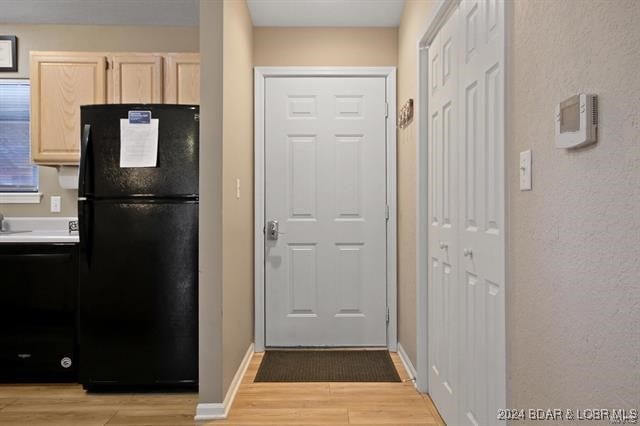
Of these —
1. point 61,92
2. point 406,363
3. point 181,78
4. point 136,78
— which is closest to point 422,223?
point 406,363

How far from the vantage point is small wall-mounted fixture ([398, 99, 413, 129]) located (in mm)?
3038

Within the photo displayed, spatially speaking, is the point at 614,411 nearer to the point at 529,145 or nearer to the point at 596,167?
the point at 596,167

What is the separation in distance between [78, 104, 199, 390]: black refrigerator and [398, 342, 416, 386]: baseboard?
4.42 ft

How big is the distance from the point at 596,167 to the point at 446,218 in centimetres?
130

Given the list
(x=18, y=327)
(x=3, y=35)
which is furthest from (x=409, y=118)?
(x=3, y=35)

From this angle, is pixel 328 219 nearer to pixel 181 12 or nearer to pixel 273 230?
pixel 273 230

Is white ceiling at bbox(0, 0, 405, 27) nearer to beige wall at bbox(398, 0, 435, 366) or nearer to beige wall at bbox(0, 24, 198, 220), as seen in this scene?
beige wall at bbox(0, 24, 198, 220)

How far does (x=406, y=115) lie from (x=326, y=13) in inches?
39.8

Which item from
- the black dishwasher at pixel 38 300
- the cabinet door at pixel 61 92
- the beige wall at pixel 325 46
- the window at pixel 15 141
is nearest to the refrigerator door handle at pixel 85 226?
the black dishwasher at pixel 38 300

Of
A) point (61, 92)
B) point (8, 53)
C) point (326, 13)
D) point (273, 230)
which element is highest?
point (326, 13)

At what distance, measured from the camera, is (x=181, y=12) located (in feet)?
11.4

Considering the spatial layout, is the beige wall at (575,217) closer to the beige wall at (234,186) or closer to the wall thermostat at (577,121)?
the wall thermostat at (577,121)

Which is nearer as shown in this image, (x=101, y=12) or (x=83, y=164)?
(x=83, y=164)

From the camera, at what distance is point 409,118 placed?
3100 mm
